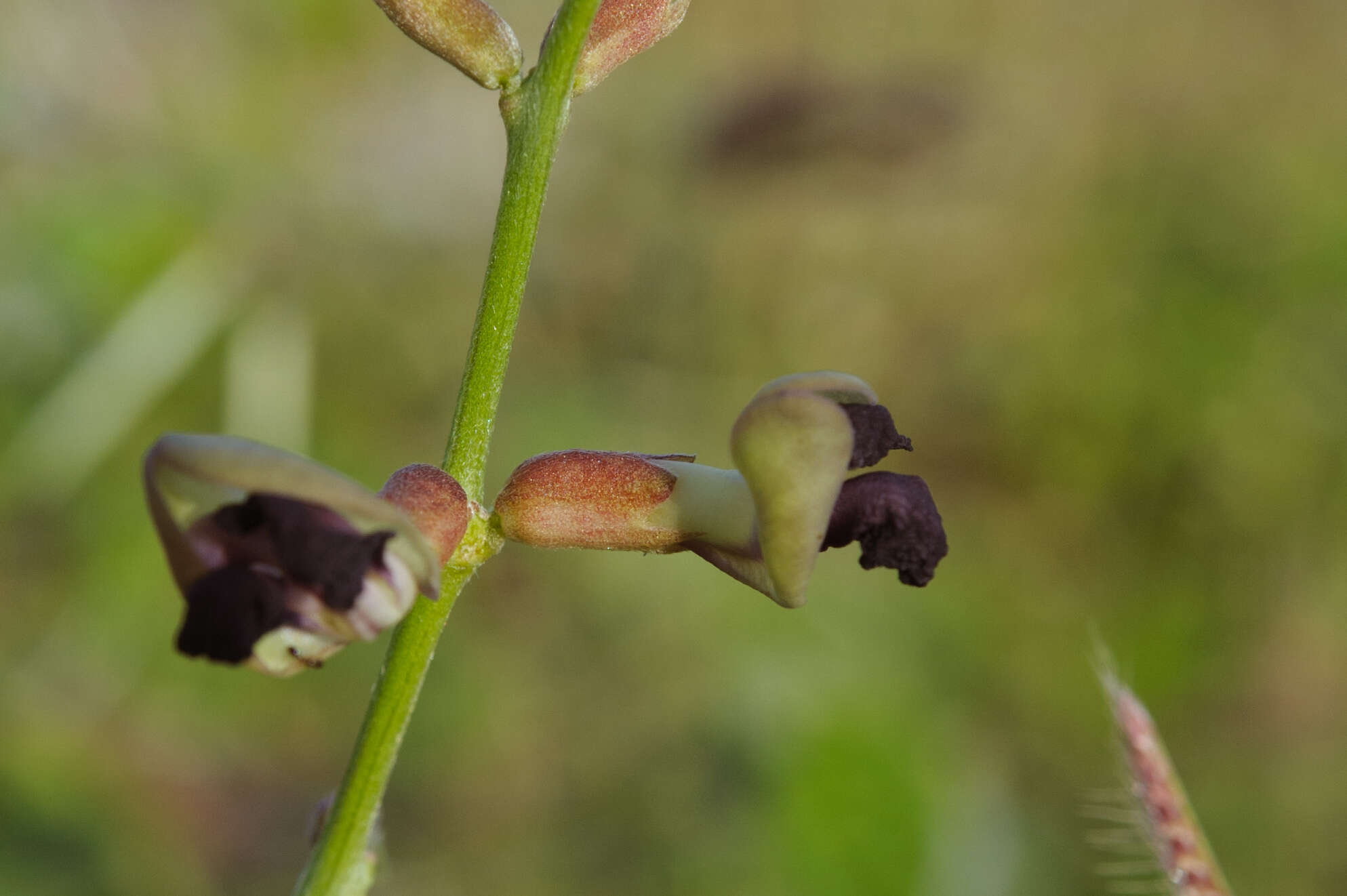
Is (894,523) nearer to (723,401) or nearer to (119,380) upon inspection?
(119,380)

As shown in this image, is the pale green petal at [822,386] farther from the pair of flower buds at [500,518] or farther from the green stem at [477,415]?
the green stem at [477,415]

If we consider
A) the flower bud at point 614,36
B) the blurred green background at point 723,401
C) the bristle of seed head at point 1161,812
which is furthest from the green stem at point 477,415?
the blurred green background at point 723,401

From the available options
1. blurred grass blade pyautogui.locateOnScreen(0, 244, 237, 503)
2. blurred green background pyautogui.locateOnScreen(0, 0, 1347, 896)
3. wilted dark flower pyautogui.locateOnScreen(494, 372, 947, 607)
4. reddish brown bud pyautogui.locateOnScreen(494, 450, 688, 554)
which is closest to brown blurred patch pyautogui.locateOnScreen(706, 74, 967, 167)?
blurred green background pyautogui.locateOnScreen(0, 0, 1347, 896)

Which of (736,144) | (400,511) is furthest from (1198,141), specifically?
(400,511)

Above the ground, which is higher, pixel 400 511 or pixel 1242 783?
pixel 1242 783

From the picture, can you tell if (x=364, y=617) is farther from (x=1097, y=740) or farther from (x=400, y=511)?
(x=1097, y=740)

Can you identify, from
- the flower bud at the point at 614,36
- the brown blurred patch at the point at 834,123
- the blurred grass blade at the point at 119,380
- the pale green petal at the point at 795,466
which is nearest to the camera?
the pale green petal at the point at 795,466
